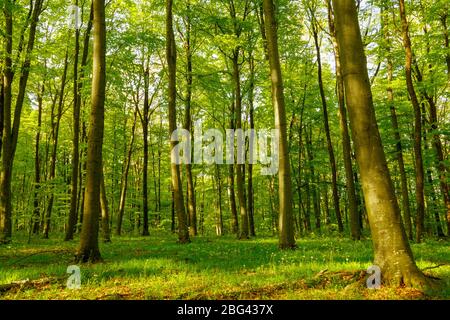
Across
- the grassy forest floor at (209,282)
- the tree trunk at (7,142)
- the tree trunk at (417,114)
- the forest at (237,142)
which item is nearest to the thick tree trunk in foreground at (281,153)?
the forest at (237,142)

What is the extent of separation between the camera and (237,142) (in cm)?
2380

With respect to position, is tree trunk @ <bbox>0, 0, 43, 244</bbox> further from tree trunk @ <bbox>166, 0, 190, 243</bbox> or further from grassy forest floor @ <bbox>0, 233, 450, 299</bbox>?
grassy forest floor @ <bbox>0, 233, 450, 299</bbox>

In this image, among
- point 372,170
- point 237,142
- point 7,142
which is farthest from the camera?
point 237,142

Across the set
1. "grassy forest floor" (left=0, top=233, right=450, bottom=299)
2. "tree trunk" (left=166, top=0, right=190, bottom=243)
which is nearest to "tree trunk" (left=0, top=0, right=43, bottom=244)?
"tree trunk" (left=166, top=0, right=190, bottom=243)

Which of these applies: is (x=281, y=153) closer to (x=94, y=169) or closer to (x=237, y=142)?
(x=94, y=169)

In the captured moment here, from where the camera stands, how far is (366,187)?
593 centimetres

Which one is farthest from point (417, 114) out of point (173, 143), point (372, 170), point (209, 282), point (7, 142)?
point (7, 142)

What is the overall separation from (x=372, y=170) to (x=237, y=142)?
1803cm

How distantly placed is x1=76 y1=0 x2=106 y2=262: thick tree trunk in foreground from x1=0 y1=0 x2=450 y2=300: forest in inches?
1.4

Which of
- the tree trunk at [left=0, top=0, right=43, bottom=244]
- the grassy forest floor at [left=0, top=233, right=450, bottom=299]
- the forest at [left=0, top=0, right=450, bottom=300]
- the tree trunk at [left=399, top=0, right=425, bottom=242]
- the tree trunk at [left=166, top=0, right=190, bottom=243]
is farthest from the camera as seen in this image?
the tree trunk at [left=0, top=0, right=43, bottom=244]

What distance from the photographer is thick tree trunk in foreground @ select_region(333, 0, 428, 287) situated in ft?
18.4
